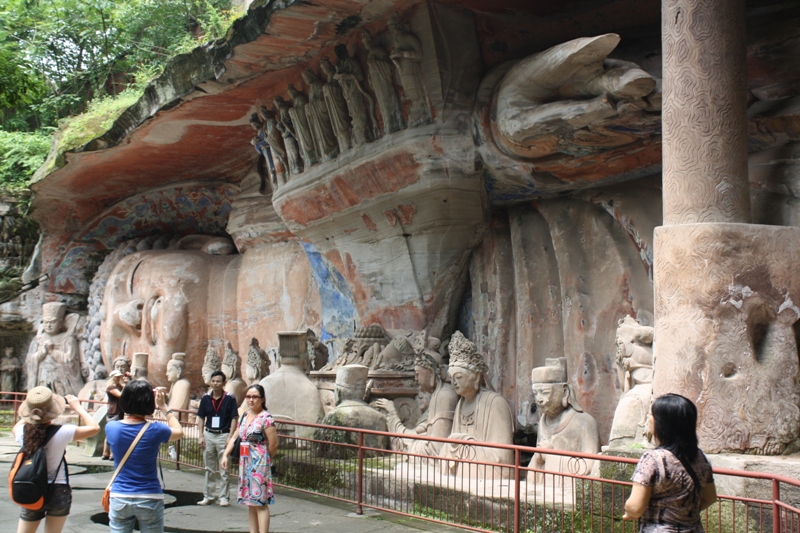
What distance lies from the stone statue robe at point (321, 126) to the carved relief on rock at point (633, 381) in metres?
5.05

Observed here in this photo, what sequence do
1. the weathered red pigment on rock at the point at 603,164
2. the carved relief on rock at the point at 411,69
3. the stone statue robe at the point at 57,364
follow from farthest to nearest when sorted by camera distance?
1. the stone statue robe at the point at 57,364
2. the carved relief on rock at the point at 411,69
3. the weathered red pigment on rock at the point at 603,164

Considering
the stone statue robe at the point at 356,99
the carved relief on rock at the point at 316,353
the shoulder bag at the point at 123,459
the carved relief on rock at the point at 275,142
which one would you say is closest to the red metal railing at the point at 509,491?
the carved relief on rock at the point at 316,353

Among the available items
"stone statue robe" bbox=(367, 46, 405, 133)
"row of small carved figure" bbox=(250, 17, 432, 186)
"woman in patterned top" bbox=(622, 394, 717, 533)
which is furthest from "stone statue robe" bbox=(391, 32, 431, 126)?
"woman in patterned top" bbox=(622, 394, 717, 533)

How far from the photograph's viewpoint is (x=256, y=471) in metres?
5.25

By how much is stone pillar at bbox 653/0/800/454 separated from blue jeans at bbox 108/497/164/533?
3364mm

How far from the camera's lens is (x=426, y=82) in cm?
898

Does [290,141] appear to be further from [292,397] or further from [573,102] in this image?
[573,102]

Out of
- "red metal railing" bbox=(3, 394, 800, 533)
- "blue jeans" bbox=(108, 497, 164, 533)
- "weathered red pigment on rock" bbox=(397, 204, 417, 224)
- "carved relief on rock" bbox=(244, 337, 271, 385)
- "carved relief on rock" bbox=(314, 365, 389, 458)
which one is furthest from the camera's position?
"carved relief on rock" bbox=(244, 337, 271, 385)

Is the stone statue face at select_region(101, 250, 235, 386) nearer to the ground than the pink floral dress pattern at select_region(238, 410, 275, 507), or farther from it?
farther from it

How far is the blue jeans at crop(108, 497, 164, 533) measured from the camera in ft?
12.9

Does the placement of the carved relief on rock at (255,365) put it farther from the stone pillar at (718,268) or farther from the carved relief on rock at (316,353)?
the stone pillar at (718,268)

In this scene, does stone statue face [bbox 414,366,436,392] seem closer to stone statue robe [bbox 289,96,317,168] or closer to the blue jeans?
stone statue robe [bbox 289,96,317,168]

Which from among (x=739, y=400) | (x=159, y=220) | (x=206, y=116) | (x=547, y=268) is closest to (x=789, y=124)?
(x=739, y=400)

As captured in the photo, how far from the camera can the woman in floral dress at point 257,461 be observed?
5.23 metres
